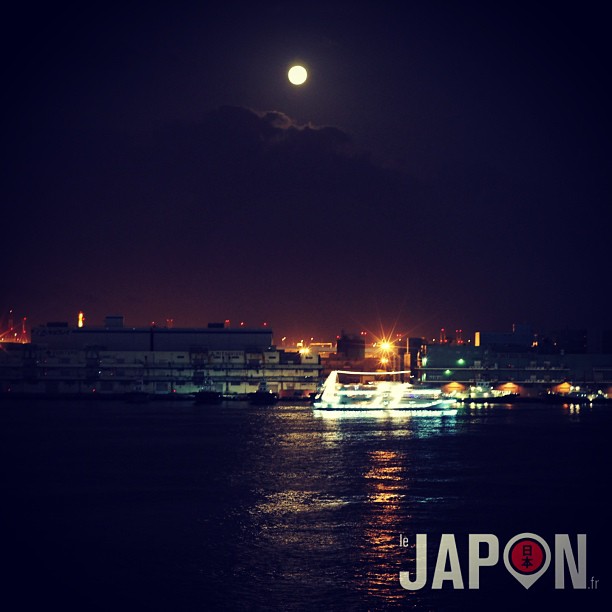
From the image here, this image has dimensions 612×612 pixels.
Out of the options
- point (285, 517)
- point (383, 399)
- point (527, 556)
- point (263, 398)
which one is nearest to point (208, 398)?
point (263, 398)

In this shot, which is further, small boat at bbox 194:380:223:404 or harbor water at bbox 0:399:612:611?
small boat at bbox 194:380:223:404

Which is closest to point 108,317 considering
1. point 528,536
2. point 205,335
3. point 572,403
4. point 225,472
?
point 205,335

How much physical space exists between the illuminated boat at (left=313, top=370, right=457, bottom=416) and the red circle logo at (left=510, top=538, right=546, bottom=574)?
59.5 metres

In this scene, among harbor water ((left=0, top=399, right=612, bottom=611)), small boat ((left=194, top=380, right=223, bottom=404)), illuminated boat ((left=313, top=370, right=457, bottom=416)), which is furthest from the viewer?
small boat ((left=194, top=380, right=223, bottom=404))

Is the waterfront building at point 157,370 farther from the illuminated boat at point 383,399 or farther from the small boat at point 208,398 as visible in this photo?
the illuminated boat at point 383,399

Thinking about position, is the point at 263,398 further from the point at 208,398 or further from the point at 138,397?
the point at 138,397

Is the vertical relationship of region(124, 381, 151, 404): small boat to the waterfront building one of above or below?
below

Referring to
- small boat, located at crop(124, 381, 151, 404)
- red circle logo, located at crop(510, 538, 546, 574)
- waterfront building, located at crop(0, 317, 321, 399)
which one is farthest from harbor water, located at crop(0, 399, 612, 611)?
waterfront building, located at crop(0, 317, 321, 399)

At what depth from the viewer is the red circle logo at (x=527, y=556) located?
22.2 meters

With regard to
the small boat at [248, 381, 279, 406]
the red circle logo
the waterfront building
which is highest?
the waterfront building

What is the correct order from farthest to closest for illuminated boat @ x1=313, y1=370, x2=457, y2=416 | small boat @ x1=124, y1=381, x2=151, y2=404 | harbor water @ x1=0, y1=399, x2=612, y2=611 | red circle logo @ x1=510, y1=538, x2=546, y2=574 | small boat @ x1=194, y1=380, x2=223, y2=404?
small boat @ x1=124, y1=381, x2=151, y2=404, small boat @ x1=194, y1=380, x2=223, y2=404, illuminated boat @ x1=313, y1=370, x2=457, y2=416, red circle logo @ x1=510, y1=538, x2=546, y2=574, harbor water @ x1=0, y1=399, x2=612, y2=611

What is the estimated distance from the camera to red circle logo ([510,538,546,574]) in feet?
72.9

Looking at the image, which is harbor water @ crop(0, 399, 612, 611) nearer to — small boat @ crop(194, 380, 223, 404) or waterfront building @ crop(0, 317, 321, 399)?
small boat @ crop(194, 380, 223, 404)

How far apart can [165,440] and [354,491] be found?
21.9 m
